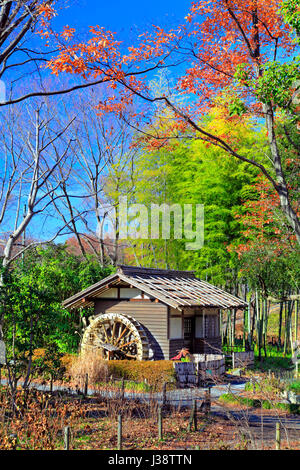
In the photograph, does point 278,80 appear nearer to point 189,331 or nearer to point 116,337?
point 116,337

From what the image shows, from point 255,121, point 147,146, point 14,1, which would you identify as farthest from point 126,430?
point 255,121

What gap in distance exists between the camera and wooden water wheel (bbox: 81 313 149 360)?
1944cm

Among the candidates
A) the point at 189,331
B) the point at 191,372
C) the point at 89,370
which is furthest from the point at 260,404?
the point at 189,331

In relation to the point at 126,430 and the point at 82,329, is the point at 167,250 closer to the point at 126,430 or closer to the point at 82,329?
the point at 82,329

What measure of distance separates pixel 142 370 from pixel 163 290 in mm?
4219

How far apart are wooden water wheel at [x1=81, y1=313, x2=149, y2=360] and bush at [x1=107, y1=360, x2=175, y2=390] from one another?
219cm

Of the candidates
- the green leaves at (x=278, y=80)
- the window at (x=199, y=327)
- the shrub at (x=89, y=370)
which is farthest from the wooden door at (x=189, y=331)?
the green leaves at (x=278, y=80)

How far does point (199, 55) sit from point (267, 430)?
29.4 feet

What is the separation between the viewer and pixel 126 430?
31.2 ft

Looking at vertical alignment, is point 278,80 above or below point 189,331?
above

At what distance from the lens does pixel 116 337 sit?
20.9 m

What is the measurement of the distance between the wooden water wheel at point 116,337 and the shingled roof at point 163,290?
1153mm
